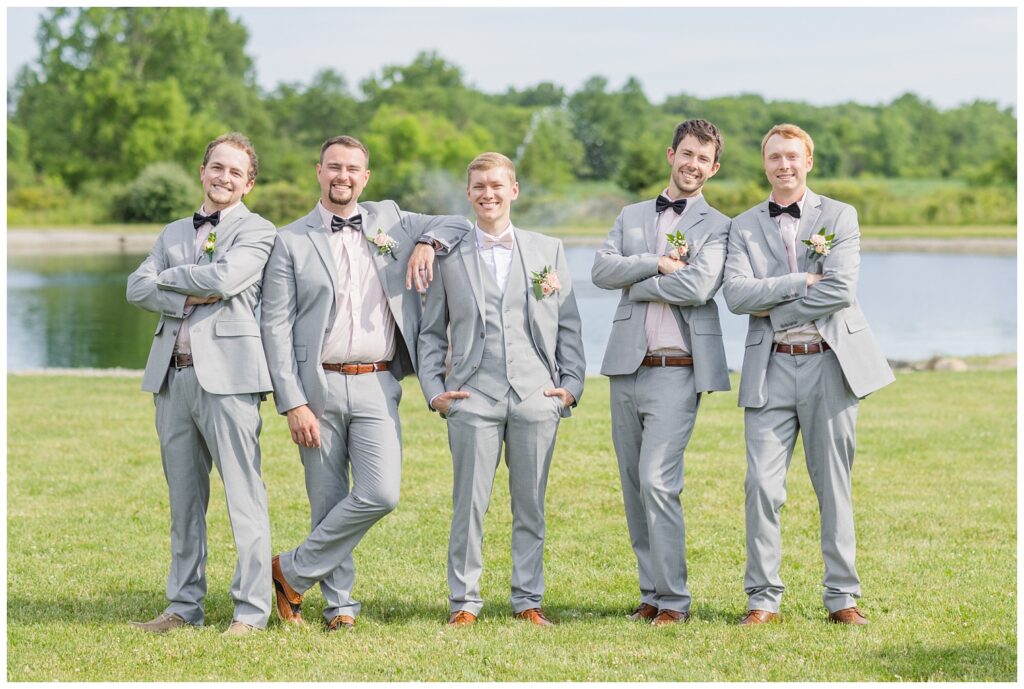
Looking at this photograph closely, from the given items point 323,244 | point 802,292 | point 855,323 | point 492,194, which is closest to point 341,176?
point 323,244

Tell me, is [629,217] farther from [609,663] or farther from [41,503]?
[41,503]

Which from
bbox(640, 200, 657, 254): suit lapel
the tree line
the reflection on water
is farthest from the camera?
the tree line

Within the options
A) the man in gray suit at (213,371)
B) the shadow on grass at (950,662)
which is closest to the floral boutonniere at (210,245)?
the man in gray suit at (213,371)

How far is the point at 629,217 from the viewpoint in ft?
21.4

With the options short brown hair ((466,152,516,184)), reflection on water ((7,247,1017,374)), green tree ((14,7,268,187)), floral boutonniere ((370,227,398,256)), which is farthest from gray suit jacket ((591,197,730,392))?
green tree ((14,7,268,187))

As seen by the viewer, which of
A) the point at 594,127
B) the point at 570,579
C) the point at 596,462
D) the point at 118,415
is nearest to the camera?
the point at 570,579

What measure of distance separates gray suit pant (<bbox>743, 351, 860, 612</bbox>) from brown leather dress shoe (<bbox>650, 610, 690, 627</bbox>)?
35 cm

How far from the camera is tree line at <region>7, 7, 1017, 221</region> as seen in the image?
63812mm

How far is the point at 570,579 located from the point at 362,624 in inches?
58.4

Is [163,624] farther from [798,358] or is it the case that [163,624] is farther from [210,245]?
[798,358]

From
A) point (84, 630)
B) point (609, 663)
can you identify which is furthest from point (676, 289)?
point (84, 630)

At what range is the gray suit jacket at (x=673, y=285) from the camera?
20.3ft

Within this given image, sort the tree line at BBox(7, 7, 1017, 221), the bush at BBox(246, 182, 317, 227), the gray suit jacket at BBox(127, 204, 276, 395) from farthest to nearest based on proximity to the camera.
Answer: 1. the tree line at BBox(7, 7, 1017, 221)
2. the bush at BBox(246, 182, 317, 227)
3. the gray suit jacket at BBox(127, 204, 276, 395)

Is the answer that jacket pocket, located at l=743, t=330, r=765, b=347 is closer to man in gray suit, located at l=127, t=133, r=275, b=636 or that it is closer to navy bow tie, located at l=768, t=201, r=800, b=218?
navy bow tie, located at l=768, t=201, r=800, b=218
